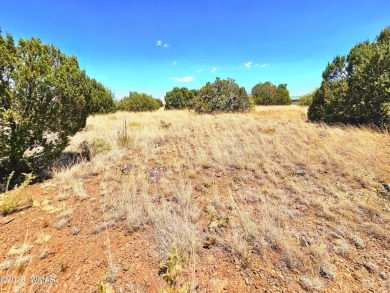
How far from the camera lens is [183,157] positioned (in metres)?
5.80

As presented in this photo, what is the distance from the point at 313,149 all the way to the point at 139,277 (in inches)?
218

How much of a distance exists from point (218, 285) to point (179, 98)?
21.5 m

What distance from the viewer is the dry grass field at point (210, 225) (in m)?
2.21

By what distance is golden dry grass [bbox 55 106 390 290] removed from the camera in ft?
8.38

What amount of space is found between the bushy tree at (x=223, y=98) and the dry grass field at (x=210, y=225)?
994cm

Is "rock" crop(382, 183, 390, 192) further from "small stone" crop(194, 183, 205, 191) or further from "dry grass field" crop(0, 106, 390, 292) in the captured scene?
"small stone" crop(194, 183, 205, 191)

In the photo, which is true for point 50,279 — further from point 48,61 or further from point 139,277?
point 48,61

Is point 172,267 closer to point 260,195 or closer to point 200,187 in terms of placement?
point 200,187

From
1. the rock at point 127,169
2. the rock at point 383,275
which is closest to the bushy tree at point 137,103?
the rock at point 127,169

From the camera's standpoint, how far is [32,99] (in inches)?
171

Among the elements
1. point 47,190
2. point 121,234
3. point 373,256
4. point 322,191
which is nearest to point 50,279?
point 121,234

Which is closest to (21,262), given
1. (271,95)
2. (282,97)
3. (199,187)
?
(199,187)

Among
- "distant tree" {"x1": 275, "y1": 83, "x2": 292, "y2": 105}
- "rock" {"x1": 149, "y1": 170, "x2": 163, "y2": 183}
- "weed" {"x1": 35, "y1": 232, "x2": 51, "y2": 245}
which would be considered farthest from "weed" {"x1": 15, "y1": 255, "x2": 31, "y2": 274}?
"distant tree" {"x1": 275, "y1": 83, "x2": 292, "y2": 105}

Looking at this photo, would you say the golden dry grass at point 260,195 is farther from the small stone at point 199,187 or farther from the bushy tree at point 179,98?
the bushy tree at point 179,98
